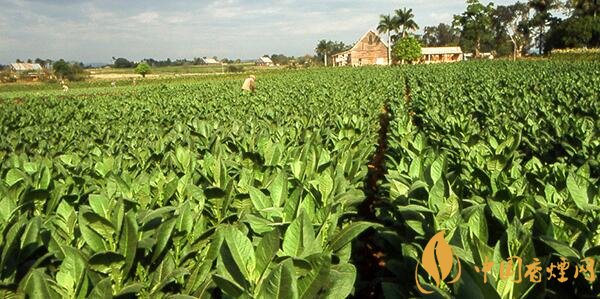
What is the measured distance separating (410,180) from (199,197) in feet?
5.19

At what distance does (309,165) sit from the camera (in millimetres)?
4090

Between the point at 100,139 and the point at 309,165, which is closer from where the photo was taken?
the point at 309,165

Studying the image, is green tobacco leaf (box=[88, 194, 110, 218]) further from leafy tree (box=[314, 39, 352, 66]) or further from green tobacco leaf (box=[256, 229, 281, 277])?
leafy tree (box=[314, 39, 352, 66])

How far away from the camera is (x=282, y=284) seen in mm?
1538

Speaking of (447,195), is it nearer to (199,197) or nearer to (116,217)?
(199,197)

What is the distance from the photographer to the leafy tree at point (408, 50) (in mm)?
79625

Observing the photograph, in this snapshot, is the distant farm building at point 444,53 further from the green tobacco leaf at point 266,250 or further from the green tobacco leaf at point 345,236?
the green tobacco leaf at point 266,250

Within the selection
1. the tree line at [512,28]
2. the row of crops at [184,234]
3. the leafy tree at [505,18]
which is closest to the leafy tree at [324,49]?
the tree line at [512,28]

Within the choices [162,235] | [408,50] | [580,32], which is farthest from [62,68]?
[162,235]

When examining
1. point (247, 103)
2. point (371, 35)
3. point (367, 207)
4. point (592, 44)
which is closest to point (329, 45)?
point (371, 35)

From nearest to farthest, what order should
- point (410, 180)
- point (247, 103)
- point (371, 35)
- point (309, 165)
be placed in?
point (410, 180) → point (309, 165) → point (247, 103) → point (371, 35)

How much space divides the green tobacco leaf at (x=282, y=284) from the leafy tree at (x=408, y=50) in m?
82.1

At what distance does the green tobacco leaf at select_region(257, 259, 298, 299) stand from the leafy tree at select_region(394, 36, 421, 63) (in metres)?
82.1

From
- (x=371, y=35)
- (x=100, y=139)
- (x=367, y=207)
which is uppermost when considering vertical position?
(x=371, y=35)
